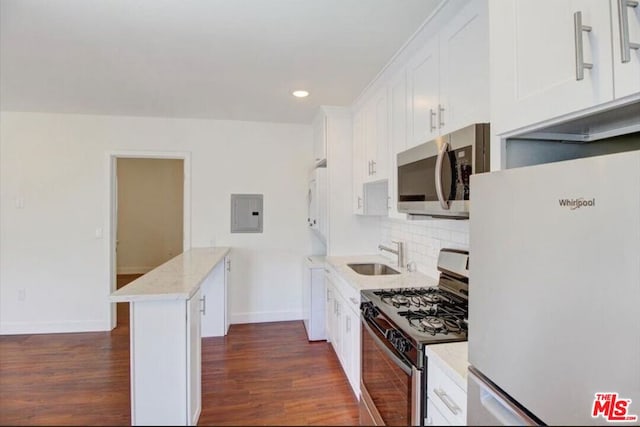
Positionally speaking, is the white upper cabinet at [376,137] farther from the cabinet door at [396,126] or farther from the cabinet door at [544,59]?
the cabinet door at [544,59]

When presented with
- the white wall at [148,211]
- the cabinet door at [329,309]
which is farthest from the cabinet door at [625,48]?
the white wall at [148,211]

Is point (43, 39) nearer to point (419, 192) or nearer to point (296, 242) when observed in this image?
point (419, 192)

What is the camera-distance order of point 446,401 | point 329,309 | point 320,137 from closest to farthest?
point 446,401, point 329,309, point 320,137

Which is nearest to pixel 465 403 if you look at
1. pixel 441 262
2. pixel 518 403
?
pixel 518 403

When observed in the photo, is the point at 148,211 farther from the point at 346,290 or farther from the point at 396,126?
the point at 396,126

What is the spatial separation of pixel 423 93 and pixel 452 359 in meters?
1.40

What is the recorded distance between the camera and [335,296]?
2.86 m

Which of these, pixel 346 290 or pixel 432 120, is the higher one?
pixel 432 120

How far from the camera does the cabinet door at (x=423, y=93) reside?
1.77 metres

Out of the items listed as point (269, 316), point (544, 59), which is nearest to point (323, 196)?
point (269, 316)

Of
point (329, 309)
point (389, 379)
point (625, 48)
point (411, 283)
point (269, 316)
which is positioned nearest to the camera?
point (625, 48)

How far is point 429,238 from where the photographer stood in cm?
242

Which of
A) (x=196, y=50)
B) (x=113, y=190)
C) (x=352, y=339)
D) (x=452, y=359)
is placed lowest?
(x=352, y=339)

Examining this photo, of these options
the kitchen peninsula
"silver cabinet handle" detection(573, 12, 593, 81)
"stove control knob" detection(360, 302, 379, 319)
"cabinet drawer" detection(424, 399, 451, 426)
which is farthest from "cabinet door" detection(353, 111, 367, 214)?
the kitchen peninsula
